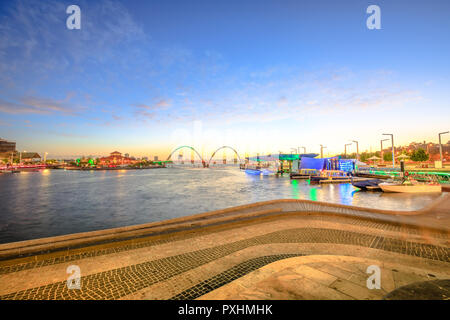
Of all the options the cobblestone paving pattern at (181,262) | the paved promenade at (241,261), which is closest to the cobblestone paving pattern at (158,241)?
the paved promenade at (241,261)

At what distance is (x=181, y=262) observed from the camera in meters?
6.49

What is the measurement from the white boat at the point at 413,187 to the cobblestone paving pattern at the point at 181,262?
2677 centimetres

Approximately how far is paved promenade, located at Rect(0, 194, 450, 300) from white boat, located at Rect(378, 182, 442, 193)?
21010mm

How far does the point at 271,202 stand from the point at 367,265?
37.5 ft

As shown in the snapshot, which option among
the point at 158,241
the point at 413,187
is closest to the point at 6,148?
the point at 158,241

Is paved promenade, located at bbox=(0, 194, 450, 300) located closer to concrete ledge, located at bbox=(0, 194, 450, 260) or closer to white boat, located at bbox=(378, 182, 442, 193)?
concrete ledge, located at bbox=(0, 194, 450, 260)

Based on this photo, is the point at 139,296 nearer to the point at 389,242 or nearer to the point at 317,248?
the point at 317,248

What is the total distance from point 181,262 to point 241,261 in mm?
2005

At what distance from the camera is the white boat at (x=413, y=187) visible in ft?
86.5

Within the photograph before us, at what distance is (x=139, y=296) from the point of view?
4.66 meters

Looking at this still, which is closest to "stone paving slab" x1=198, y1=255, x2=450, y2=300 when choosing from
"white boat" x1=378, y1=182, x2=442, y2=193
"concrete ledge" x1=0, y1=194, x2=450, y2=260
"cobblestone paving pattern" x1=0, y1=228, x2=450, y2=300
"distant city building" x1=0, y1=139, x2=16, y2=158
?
"cobblestone paving pattern" x1=0, y1=228, x2=450, y2=300

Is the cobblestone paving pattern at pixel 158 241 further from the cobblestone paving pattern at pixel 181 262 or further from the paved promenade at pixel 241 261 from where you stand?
the cobblestone paving pattern at pixel 181 262

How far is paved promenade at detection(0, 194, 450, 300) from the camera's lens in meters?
4.61
